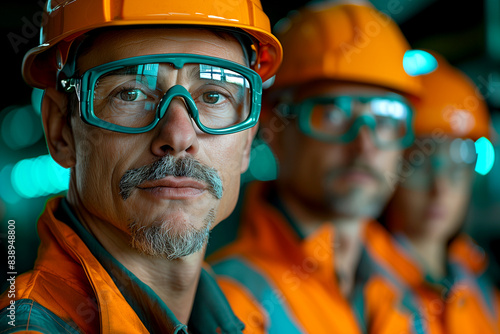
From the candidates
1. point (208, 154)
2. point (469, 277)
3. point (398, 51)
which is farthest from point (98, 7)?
point (469, 277)

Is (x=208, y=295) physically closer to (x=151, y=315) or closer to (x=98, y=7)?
(x=151, y=315)

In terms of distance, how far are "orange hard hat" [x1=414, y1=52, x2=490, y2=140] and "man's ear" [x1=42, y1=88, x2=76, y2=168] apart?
222 centimetres

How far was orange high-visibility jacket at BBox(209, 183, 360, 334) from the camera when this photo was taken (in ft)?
7.61

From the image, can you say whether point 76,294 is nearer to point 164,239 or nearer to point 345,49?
point 164,239

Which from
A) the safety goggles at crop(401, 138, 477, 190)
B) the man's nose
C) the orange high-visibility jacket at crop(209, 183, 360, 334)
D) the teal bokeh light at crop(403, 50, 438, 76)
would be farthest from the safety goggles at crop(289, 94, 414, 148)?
the man's nose

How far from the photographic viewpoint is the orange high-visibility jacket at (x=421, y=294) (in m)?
2.87

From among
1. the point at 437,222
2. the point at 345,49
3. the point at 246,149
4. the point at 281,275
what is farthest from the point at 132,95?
the point at 437,222

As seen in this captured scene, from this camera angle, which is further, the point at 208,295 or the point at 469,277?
the point at 469,277

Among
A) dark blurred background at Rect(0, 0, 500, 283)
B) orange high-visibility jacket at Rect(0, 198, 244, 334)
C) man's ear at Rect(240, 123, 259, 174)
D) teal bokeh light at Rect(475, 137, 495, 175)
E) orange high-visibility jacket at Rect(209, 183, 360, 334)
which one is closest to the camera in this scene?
orange high-visibility jacket at Rect(0, 198, 244, 334)

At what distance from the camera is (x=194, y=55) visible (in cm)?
138

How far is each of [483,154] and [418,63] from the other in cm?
83

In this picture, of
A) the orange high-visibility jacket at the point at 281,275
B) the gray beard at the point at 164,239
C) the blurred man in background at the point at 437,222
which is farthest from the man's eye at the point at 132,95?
the blurred man in background at the point at 437,222

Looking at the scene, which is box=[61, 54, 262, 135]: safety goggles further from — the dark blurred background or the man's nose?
the dark blurred background

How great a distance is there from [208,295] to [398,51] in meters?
1.77
